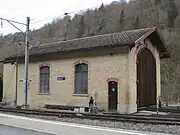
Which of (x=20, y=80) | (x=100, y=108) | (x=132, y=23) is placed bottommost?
(x=100, y=108)

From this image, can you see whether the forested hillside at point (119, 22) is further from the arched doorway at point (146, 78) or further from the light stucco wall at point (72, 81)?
the arched doorway at point (146, 78)

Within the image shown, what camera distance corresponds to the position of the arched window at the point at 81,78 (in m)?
23.9

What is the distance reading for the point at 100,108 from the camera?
884 inches

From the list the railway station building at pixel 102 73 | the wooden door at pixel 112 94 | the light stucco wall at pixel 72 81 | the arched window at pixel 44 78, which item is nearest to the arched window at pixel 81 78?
the railway station building at pixel 102 73

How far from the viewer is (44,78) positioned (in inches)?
1063

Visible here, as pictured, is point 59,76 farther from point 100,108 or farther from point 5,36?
point 5,36

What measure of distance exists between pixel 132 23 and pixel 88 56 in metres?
59.0

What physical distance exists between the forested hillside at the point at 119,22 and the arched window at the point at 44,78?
36212mm

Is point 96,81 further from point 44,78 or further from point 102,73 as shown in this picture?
point 44,78

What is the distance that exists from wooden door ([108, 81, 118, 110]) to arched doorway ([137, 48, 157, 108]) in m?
1.91

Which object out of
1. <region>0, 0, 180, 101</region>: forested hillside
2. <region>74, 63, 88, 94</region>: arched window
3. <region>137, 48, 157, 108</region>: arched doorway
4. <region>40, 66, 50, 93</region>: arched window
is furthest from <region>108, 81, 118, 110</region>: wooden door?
<region>0, 0, 180, 101</region>: forested hillside

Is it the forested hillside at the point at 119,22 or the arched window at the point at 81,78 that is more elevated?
the forested hillside at the point at 119,22

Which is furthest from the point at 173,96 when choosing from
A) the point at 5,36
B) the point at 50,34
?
the point at 5,36

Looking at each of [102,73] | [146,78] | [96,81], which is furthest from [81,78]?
[146,78]
